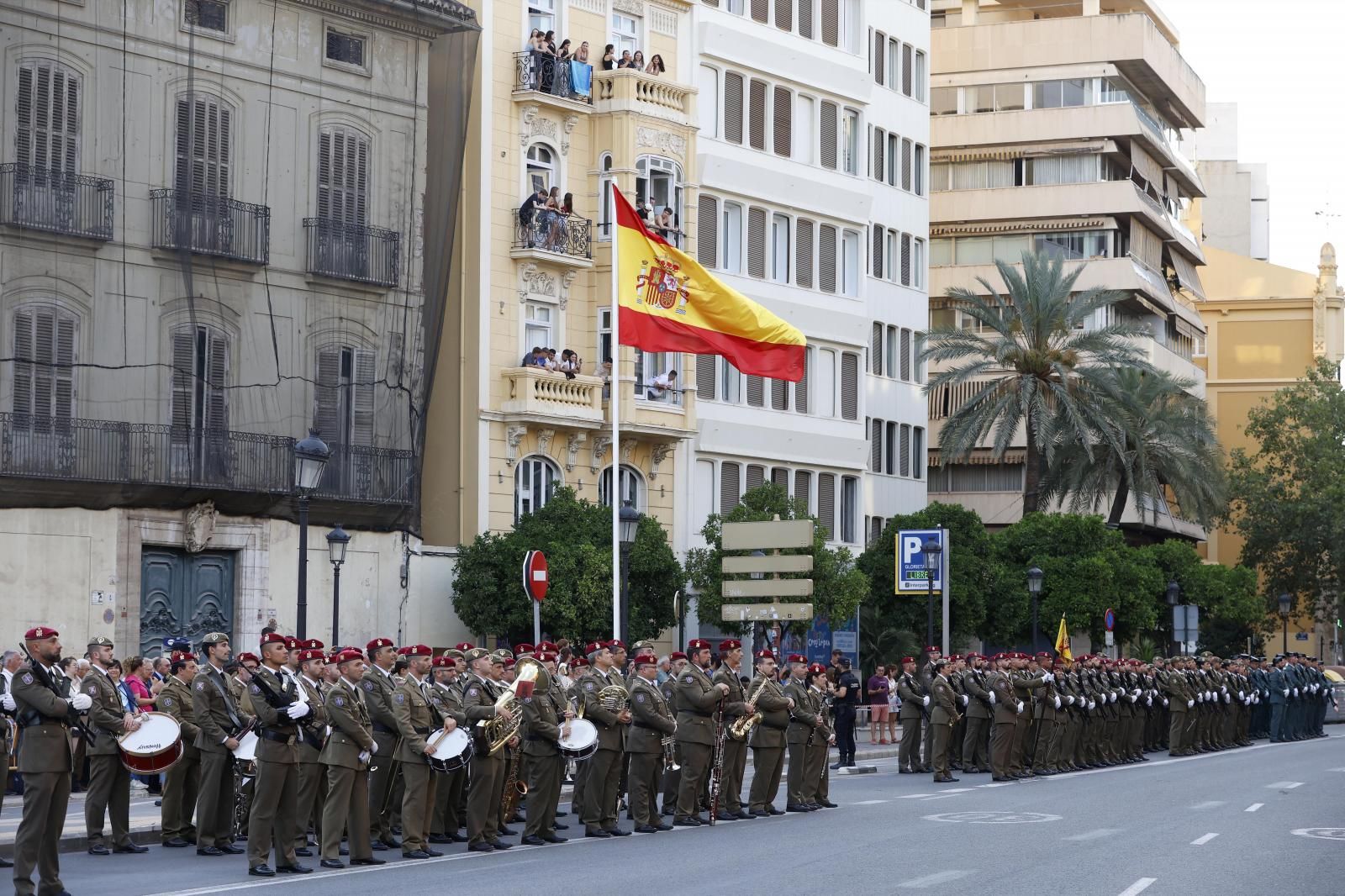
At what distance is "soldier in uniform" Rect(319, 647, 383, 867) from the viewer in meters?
18.4

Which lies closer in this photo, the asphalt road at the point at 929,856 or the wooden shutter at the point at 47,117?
the asphalt road at the point at 929,856

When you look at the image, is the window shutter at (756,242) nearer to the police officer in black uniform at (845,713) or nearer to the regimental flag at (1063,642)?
the regimental flag at (1063,642)

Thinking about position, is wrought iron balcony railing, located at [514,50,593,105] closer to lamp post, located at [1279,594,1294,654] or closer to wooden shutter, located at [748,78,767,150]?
wooden shutter, located at [748,78,767,150]

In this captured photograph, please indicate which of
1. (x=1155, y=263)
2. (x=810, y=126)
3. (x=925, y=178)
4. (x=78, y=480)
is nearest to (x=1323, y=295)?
(x=1155, y=263)

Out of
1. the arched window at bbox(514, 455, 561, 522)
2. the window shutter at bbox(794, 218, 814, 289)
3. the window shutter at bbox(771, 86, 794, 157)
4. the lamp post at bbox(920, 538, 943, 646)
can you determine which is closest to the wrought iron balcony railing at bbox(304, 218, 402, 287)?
the arched window at bbox(514, 455, 561, 522)

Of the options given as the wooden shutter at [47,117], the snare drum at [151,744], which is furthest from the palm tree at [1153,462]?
the snare drum at [151,744]

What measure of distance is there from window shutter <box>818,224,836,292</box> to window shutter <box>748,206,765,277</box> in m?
2.37

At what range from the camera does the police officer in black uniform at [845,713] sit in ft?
114

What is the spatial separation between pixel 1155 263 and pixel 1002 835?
58.6 meters

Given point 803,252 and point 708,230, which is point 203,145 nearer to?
point 708,230

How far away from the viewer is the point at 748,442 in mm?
49219

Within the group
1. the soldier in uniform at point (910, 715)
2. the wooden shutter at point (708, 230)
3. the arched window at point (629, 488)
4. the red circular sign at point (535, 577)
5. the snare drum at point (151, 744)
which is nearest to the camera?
the snare drum at point (151, 744)

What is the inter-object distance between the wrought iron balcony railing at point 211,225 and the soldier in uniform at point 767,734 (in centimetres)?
1557

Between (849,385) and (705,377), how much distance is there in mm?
6207
